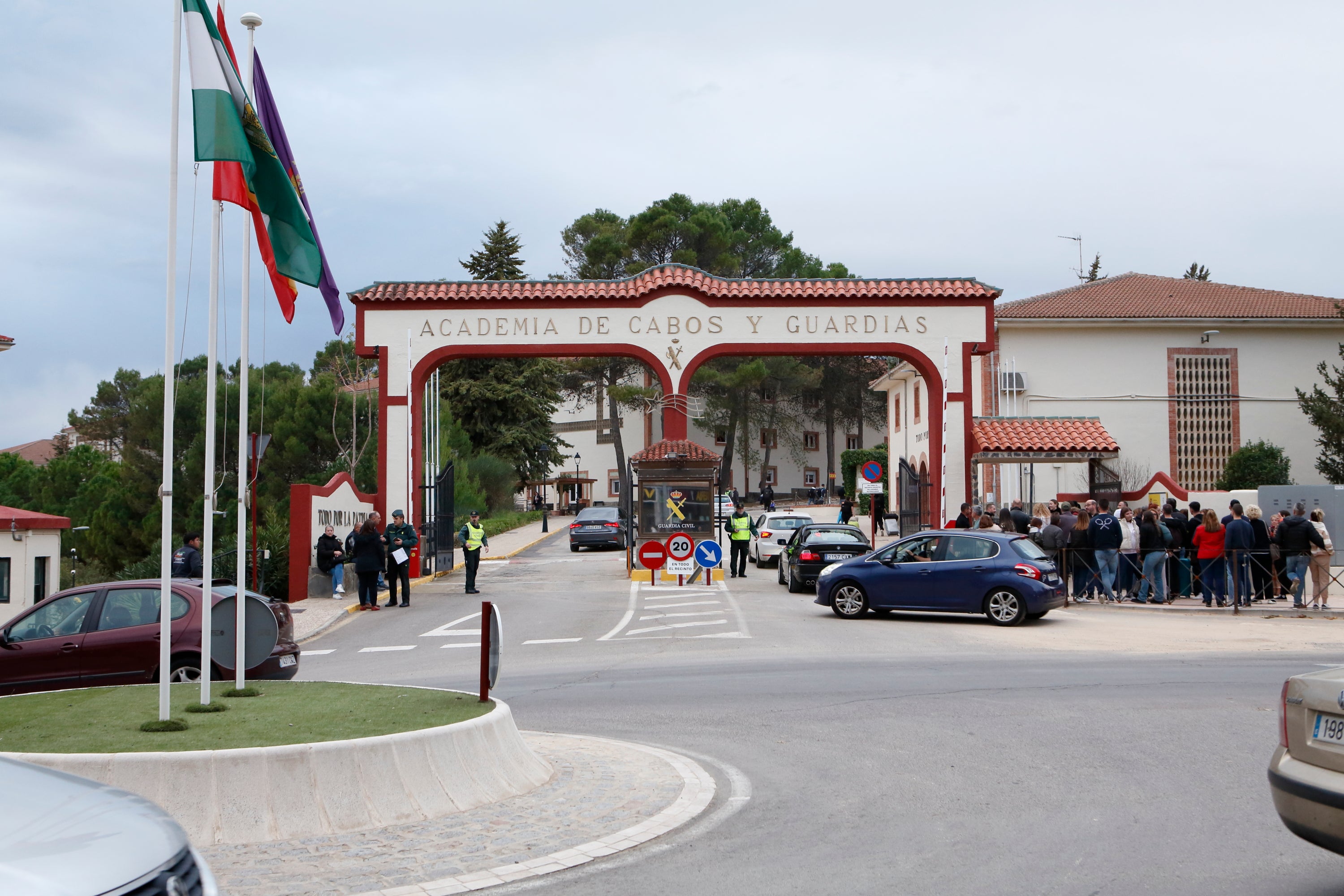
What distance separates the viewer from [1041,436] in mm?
27734

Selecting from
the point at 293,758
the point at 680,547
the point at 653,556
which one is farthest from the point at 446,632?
the point at 293,758

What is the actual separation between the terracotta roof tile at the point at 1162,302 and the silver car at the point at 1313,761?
35006 mm

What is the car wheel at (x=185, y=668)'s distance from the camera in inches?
446

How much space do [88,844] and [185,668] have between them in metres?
8.42

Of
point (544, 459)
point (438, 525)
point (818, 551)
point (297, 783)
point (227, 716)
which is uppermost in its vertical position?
point (544, 459)

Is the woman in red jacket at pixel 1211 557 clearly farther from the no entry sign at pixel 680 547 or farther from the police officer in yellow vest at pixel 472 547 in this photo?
the police officer in yellow vest at pixel 472 547

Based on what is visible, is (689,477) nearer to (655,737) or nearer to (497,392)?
(655,737)

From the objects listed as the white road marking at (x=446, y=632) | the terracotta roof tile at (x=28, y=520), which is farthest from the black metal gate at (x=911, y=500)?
the terracotta roof tile at (x=28, y=520)

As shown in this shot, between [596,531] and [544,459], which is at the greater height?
[544,459]

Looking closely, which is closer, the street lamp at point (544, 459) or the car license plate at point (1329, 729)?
the car license plate at point (1329, 729)

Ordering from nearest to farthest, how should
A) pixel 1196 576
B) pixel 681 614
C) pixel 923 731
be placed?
pixel 923 731
pixel 681 614
pixel 1196 576

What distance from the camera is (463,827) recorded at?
672cm

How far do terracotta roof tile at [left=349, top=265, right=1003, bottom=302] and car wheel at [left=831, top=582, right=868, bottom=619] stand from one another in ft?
36.8

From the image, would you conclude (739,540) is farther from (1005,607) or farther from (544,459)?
(544,459)
